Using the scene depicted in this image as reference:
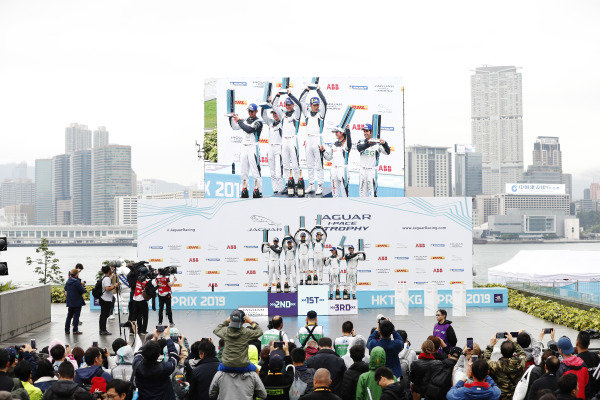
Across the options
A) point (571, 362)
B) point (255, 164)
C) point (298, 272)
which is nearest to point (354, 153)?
point (255, 164)

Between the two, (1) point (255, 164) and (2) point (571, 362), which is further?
(1) point (255, 164)

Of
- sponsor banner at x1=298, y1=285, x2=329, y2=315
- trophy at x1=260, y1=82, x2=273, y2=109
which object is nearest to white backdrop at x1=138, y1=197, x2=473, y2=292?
sponsor banner at x1=298, y1=285, x2=329, y2=315

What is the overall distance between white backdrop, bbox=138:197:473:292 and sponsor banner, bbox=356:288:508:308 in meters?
0.85

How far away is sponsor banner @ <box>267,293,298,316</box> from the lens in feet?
72.0

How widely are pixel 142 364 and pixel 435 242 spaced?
1960 centimetres

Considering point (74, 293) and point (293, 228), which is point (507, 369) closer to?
point (74, 293)

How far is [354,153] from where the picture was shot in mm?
28297

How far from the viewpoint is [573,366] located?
761cm

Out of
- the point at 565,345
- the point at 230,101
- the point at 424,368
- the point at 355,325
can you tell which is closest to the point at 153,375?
the point at 424,368

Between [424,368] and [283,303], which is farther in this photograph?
[283,303]

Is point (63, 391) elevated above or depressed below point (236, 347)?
below

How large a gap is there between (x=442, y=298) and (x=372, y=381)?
17555 mm

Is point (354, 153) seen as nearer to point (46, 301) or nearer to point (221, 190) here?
point (221, 190)

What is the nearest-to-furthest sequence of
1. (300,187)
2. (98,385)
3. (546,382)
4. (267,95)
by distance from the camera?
(546,382), (98,385), (300,187), (267,95)
